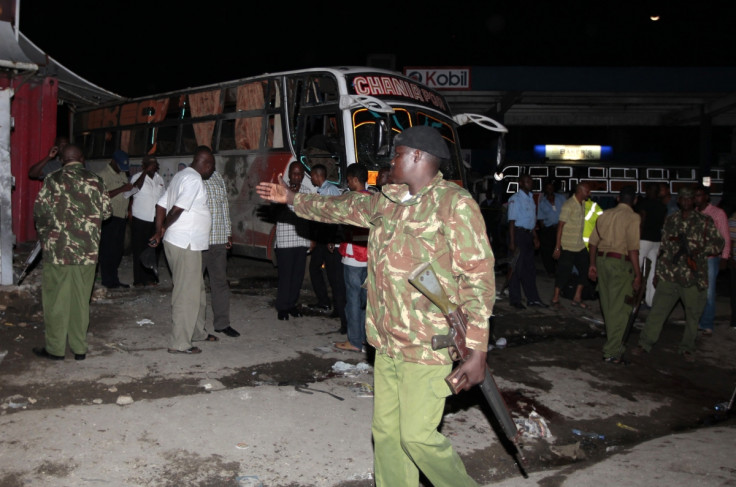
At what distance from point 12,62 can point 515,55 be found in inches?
1636

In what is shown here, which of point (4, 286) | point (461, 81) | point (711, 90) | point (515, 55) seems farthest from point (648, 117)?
point (515, 55)

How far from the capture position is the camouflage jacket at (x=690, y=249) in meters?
7.23

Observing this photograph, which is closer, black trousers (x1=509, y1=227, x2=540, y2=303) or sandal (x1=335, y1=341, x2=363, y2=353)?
sandal (x1=335, y1=341, x2=363, y2=353)

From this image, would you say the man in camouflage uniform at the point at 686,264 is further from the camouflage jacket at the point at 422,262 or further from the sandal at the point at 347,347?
the camouflage jacket at the point at 422,262

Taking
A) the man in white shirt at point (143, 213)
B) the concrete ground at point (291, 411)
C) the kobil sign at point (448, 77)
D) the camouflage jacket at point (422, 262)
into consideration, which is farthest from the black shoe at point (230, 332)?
the kobil sign at point (448, 77)

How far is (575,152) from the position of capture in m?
25.8

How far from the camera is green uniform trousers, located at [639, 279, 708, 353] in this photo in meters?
7.33

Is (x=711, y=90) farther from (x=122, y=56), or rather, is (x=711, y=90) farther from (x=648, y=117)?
(x=122, y=56)

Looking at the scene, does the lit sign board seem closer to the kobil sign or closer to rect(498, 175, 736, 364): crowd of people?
the kobil sign

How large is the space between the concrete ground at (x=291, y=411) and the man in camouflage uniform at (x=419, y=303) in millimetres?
973

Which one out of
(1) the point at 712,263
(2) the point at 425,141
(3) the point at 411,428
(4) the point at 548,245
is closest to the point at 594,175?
(4) the point at 548,245

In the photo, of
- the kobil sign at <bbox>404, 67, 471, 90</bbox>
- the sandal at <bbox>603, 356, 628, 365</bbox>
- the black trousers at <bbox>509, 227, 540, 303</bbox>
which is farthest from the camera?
the kobil sign at <bbox>404, 67, 471, 90</bbox>

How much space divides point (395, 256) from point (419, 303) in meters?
0.28

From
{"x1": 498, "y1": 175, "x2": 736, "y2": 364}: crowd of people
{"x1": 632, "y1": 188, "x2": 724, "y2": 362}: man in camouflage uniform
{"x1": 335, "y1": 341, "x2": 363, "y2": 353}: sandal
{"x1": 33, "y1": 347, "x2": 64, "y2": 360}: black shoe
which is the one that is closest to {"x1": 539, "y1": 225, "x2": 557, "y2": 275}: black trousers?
{"x1": 498, "y1": 175, "x2": 736, "y2": 364}: crowd of people
